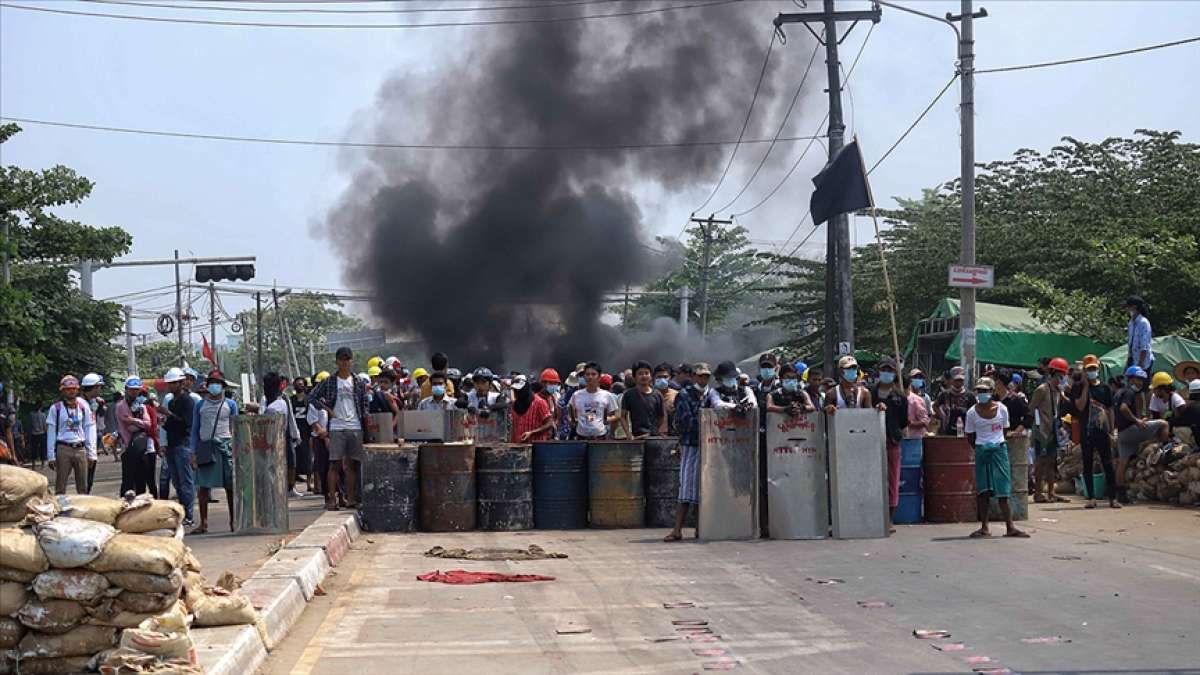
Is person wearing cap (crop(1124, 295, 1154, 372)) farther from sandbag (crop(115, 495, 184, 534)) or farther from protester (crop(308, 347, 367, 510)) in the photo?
sandbag (crop(115, 495, 184, 534))

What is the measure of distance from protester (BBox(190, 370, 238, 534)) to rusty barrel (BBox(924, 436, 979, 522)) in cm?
691

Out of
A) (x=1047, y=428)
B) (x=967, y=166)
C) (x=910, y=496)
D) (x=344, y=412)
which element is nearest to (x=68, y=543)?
(x=344, y=412)

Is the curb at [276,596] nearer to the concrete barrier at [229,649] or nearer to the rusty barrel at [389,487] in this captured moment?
the concrete barrier at [229,649]

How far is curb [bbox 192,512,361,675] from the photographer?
20.5ft

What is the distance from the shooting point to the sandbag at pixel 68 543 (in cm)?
568

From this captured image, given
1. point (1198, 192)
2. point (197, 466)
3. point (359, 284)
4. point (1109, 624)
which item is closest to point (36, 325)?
point (197, 466)

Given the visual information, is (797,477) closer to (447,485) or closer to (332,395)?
(447,485)

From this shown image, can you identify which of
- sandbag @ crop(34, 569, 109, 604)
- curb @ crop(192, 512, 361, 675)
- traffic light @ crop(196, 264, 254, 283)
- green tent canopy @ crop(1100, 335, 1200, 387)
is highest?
traffic light @ crop(196, 264, 254, 283)

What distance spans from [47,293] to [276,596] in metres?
23.8

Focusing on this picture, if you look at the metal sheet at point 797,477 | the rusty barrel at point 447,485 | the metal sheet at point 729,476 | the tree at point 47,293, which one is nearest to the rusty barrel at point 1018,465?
the metal sheet at point 797,477

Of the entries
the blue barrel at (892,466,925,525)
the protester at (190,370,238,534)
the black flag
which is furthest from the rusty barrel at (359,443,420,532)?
the black flag

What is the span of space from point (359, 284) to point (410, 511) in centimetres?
2414

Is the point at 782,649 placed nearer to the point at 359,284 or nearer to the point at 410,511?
the point at 410,511

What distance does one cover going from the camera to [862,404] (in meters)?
13.3
